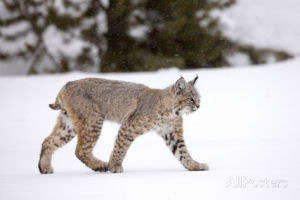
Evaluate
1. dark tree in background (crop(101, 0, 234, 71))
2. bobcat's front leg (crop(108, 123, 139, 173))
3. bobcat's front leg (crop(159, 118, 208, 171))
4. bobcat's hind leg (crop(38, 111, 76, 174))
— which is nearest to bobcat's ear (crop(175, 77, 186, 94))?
bobcat's front leg (crop(159, 118, 208, 171))

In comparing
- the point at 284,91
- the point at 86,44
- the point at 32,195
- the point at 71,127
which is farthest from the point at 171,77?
the point at 32,195

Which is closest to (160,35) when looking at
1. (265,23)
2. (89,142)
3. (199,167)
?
(265,23)

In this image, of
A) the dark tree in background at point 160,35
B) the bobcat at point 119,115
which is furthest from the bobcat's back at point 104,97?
the dark tree in background at point 160,35

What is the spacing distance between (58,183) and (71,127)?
1664 millimetres

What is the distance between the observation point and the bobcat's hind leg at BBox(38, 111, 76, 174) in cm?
722

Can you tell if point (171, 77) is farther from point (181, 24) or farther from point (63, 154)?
point (63, 154)

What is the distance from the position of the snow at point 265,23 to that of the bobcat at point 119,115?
11.6 meters

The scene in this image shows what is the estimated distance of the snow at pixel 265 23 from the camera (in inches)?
782

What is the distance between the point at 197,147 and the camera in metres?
8.91

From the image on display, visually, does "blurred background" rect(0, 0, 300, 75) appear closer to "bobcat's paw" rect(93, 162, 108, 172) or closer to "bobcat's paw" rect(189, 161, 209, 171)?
"bobcat's paw" rect(93, 162, 108, 172)

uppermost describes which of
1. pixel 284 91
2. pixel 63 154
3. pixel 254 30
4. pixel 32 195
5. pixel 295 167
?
pixel 254 30

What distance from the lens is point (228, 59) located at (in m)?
19.0

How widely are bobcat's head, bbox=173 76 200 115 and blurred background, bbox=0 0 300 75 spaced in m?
10.0

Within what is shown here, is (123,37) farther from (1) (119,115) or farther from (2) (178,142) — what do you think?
(2) (178,142)
